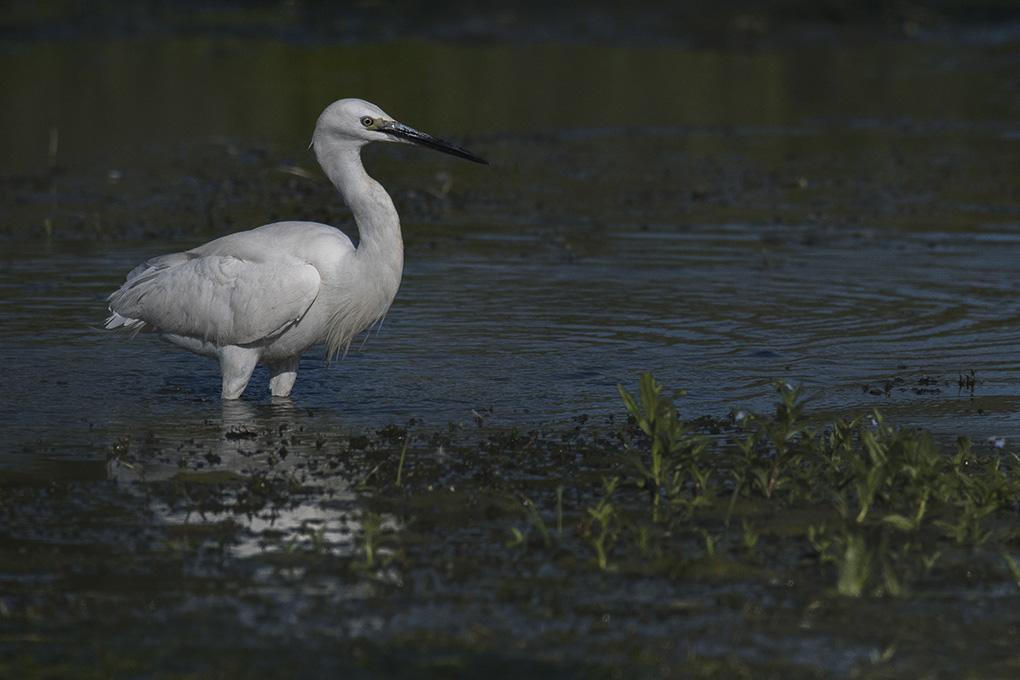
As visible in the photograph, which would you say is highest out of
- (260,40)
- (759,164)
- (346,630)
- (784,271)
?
(260,40)

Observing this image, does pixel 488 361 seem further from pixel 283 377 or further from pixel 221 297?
pixel 221 297

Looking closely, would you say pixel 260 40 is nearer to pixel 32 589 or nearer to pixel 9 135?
pixel 9 135

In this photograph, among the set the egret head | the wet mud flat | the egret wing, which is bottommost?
the wet mud flat

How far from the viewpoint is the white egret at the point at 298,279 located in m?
6.95

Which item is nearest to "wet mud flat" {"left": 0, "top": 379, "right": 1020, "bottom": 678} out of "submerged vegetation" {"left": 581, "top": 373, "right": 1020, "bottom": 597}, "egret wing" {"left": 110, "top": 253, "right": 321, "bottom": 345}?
"submerged vegetation" {"left": 581, "top": 373, "right": 1020, "bottom": 597}

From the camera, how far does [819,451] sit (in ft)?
18.9

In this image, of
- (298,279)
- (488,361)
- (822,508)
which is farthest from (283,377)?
(822,508)

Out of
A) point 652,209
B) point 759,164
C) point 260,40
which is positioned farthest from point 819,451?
point 260,40

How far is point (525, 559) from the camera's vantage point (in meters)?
4.82

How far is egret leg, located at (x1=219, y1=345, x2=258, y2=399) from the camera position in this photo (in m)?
7.19

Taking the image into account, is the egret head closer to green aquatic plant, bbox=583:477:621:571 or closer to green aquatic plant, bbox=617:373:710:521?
green aquatic plant, bbox=617:373:710:521

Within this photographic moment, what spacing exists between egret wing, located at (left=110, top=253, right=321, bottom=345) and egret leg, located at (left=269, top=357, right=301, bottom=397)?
17.2 inches

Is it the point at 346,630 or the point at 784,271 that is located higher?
the point at 784,271

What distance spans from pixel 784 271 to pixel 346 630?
696 cm
